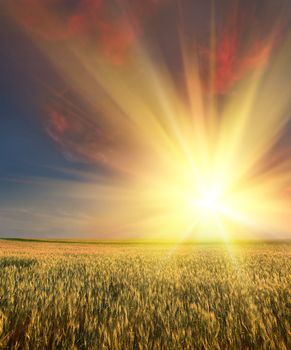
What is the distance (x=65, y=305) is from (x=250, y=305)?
2965 millimetres

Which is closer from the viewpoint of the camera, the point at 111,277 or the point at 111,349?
the point at 111,349

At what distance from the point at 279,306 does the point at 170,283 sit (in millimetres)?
2793

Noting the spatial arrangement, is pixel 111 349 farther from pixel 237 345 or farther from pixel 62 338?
pixel 237 345

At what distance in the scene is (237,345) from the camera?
327cm

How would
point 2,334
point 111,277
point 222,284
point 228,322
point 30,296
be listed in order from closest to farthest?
point 2,334 < point 228,322 < point 30,296 < point 222,284 < point 111,277

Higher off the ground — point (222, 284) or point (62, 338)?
point (222, 284)

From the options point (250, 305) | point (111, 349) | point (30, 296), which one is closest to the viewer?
point (111, 349)

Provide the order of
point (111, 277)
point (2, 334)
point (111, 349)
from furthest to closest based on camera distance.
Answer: point (111, 277), point (2, 334), point (111, 349)

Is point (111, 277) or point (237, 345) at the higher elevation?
point (111, 277)

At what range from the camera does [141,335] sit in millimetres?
3217

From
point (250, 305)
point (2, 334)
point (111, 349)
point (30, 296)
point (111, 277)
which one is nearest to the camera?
point (111, 349)

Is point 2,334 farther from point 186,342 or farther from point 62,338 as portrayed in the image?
point 186,342

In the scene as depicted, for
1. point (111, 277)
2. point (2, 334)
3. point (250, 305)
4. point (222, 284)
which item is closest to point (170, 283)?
point (222, 284)

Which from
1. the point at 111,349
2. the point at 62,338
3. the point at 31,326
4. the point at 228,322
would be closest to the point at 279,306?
the point at 228,322
